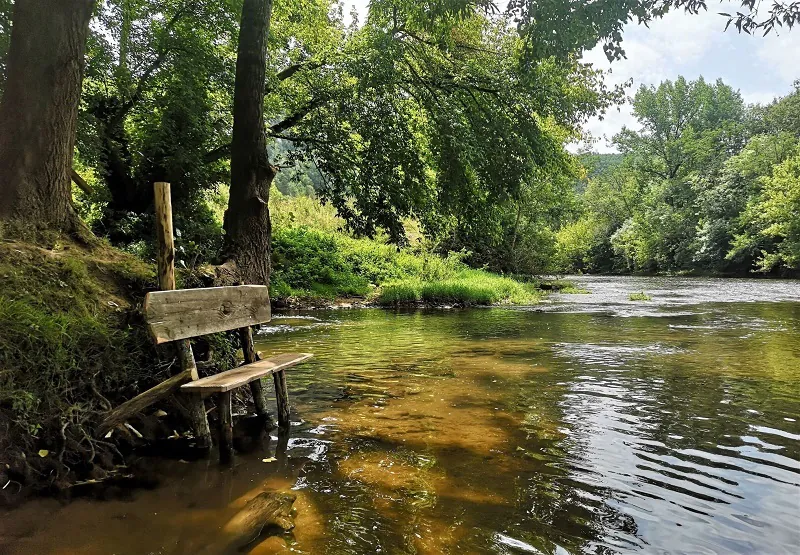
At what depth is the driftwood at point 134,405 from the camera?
4.06 metres

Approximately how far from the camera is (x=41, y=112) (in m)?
5.43

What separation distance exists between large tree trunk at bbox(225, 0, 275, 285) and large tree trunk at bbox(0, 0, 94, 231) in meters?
2.27

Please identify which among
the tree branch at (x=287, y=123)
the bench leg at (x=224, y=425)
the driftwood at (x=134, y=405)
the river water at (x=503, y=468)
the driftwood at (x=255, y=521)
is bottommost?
the river water at (x=503, y=468)

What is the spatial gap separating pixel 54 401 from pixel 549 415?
455cm

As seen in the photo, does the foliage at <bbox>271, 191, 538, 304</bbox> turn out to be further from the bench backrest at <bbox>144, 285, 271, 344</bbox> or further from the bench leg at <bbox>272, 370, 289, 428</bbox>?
the bench leg at <bbox>272, 370, 289, 428</bbox>

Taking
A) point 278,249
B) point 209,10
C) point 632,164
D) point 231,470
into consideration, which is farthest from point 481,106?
point 632,164

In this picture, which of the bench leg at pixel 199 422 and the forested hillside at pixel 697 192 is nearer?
the bench leg at pixel 199 422

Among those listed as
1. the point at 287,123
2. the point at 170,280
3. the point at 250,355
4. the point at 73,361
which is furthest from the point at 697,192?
the point at 73,361

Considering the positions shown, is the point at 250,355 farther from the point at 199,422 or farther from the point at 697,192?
the point at 697,192

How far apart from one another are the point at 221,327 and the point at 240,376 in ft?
2.21

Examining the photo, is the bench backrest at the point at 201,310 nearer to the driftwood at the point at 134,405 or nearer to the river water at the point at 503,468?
the driftwood at the point at 134,405

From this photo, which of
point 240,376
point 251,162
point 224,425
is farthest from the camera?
point 251,162

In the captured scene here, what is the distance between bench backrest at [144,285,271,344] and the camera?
4.17 m

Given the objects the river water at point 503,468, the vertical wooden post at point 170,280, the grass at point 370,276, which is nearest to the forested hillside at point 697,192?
the grass at point 370,276
